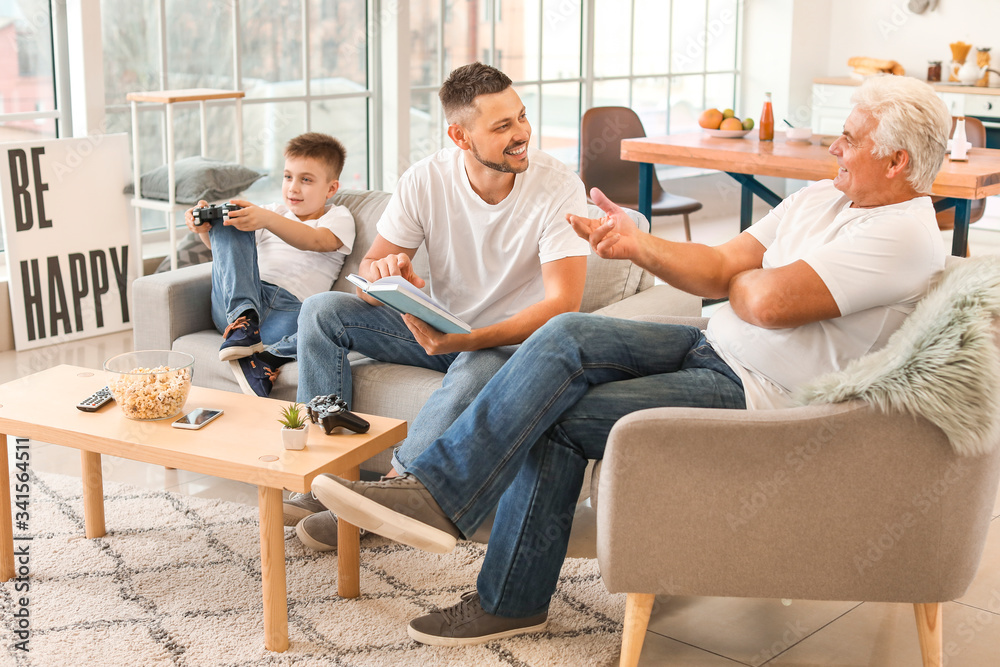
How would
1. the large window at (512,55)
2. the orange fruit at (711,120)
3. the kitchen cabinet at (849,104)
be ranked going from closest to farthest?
the orange fruit at (711,120) < the large window at (512,55) < the kitchen cabinet at (849,104)

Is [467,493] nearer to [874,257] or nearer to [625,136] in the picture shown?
[874,257]

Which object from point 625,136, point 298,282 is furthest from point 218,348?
point 625,136

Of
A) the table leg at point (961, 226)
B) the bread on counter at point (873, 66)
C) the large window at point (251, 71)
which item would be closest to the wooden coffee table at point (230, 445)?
the large window at point (251, 71)

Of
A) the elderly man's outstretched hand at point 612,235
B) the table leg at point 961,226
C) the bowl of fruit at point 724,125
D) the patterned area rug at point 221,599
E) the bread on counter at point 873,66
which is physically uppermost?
the bread on counter at point 873,66

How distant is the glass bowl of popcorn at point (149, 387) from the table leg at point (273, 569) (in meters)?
0.32

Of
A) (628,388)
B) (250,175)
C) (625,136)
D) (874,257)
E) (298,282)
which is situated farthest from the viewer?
(625,136)

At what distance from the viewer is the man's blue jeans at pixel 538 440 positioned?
1.80 metres

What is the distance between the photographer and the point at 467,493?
180 cm

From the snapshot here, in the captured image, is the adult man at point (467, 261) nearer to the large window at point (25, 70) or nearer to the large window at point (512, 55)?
the large window at point (25, 70)

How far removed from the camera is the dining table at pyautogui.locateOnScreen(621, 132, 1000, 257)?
3461 millimetres

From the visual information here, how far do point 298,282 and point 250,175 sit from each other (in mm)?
1327

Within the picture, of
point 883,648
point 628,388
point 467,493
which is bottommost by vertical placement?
point 883,648

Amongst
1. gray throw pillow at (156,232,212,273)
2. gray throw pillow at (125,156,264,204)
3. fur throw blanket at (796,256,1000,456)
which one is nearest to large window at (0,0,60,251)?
gray throw pillow at (125,156,264,204)

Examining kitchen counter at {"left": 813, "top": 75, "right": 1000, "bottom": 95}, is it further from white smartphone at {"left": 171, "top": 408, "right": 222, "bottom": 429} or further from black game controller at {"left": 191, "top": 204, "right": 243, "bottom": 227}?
white smartphone at {"left": 171, "top": 408, "right": 222, "bottom": 429}
